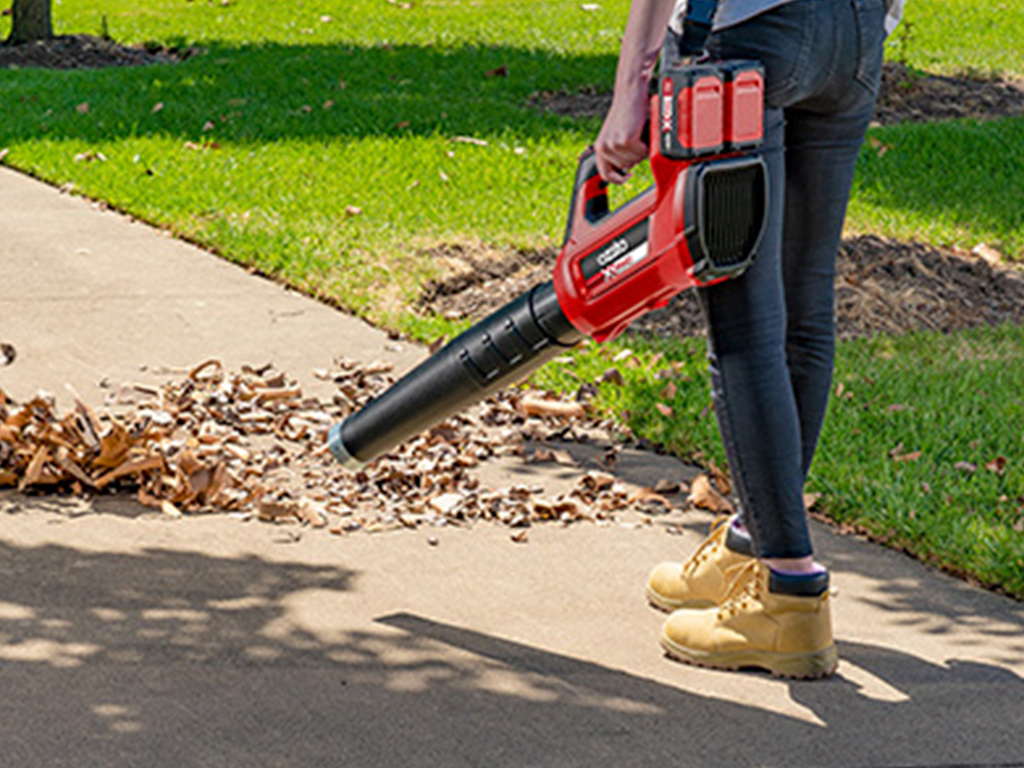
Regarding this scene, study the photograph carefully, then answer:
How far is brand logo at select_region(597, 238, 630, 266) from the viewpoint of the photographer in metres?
3.61

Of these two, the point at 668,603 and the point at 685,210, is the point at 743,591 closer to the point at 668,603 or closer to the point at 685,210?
the point at 668,603

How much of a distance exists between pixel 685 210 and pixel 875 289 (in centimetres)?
423

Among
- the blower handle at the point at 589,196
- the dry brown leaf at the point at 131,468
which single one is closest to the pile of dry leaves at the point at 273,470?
the dry brown leaf at the point at 131,468

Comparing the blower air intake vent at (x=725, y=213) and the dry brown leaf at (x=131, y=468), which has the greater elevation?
the blower air intake vent at (x=725, y=213)

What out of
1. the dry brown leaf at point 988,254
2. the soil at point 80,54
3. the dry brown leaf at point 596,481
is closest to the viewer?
the dry brown leaf at point 596,481

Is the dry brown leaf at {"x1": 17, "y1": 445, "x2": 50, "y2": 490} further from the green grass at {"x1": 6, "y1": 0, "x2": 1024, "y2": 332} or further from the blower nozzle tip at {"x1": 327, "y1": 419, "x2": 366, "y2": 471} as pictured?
the green grass at {"x1": 6, "y1": 0, "x2": 1024, "y2": 332}

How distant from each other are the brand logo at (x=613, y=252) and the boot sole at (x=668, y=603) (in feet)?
3.23

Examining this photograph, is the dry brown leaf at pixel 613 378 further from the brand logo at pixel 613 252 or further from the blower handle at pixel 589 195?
the brand logo at pixel 613 252

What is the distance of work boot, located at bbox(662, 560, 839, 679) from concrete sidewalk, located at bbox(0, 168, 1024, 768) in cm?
5

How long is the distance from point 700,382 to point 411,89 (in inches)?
258

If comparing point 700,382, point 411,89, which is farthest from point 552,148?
point 700,382

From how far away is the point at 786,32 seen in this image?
11.2ft

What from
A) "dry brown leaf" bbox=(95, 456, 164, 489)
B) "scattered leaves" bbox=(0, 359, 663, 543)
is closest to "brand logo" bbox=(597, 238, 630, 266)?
"scattered leaves" bbox=(0, 359, 663, 543)

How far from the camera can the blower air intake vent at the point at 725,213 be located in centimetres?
341
